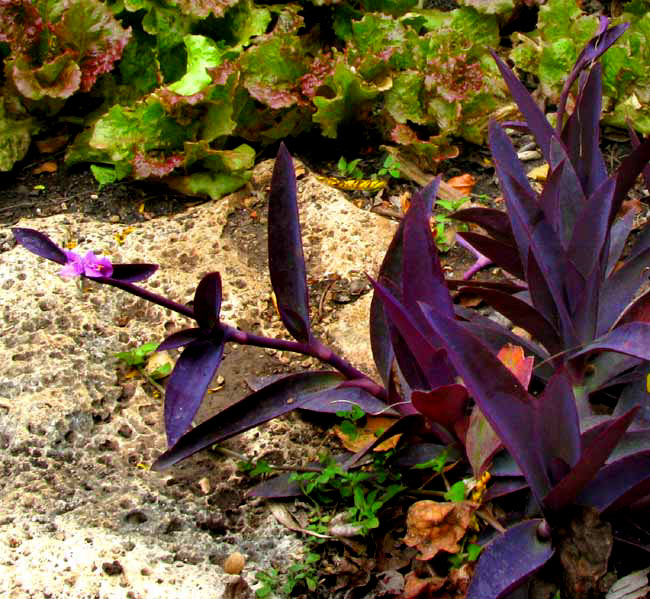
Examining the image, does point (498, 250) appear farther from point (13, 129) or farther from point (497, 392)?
point (13, 129)

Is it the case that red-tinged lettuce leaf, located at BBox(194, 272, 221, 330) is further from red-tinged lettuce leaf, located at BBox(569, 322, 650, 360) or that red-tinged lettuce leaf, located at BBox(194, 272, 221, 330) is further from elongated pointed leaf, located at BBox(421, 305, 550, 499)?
red-tinged lettuce leaf, located at BBox(569, 322, 650, 360)

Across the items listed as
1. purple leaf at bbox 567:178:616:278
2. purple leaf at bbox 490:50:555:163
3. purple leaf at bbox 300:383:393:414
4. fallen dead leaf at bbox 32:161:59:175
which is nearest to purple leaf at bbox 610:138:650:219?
purple leaf at bbox 567:178:616:278

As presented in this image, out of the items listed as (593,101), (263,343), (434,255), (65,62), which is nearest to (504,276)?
(593,101)

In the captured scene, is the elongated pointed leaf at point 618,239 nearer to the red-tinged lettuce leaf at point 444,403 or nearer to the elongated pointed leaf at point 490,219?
the elongated pointed leaf at point 490,219

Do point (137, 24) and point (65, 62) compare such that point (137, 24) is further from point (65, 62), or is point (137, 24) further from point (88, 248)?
point (88, 248)

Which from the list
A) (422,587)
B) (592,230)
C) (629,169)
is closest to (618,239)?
(629,169)

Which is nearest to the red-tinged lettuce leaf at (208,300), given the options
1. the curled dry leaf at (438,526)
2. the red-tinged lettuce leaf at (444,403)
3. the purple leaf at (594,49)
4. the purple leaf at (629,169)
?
the red-tinged lettuce leaf at (444,403)
